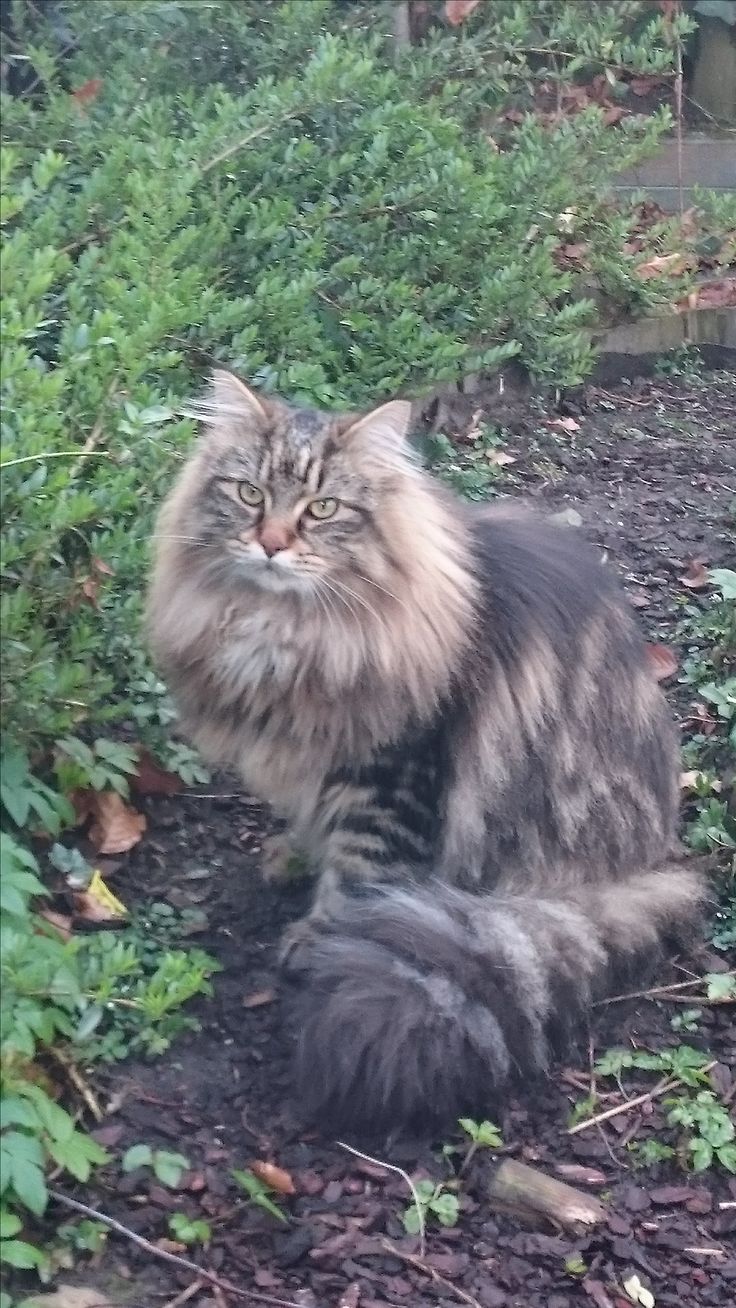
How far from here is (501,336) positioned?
5.34 metres

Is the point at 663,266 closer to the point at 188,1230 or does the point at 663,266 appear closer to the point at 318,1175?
the point at 318,1175

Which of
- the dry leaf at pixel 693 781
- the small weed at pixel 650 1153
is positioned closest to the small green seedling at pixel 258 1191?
the small weed at pixel 650 1153

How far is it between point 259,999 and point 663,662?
5.98 feet

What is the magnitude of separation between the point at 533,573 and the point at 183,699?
883 mm

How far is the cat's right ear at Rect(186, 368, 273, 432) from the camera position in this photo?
292 cm

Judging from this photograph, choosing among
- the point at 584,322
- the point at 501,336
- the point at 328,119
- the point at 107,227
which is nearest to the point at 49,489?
the point at 107,227

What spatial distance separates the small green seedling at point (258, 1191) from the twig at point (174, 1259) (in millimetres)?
149

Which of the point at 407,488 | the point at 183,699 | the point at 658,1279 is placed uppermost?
the point at 407,488

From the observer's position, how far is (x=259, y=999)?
2840 millimetres

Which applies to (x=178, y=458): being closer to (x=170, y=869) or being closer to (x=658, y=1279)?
Answer: (x=170, y=869)

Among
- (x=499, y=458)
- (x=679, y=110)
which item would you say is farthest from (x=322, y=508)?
(x=679, y=110)

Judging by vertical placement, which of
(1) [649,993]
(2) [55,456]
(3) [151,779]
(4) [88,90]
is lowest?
(1) [649,993]

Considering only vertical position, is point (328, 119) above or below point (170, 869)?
above

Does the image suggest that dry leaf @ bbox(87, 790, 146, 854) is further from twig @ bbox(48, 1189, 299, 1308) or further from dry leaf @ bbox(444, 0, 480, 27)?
dry leaf @ bbox(444, 0, 480, 27)
